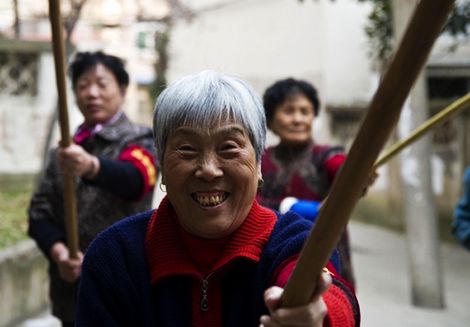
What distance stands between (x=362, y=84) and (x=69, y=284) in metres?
11.0

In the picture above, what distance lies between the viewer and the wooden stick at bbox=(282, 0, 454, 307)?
855mm

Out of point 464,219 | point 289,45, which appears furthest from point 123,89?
point 289,45

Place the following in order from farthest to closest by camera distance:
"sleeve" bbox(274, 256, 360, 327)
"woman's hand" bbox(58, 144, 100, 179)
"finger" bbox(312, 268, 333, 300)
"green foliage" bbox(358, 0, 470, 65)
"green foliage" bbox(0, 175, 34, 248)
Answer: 1. "green foliage" bbox(358, 0, 470, 65)
2. "green foliage" bbox(0, 175, 34, 248)
3. "woman's hand" bbox(58, 144, 100, 179)
4. "sleeve" bbox(274, 256, 360, 327)
5. "finger" bbox(312, 268, 333, 300)

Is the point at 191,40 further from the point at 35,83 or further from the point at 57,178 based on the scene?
the point at 57,178

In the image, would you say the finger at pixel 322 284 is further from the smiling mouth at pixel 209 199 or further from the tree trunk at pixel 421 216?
the tree trunk at pixel 421 216

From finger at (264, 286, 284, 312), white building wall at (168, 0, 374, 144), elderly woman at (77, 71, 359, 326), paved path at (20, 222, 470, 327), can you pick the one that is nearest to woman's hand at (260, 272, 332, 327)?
finger at (264, 286, 284, 312)

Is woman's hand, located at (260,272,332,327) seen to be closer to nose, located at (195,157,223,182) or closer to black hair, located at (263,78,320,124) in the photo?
nose, located at (195,157,223,182)

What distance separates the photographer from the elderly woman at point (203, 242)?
4.66ft

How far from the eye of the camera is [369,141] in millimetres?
931

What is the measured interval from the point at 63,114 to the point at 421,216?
4.42 metres

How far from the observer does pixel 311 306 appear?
110 cm

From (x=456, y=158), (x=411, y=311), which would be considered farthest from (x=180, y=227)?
(x=456, y=158)

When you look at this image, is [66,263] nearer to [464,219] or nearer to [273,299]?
[273,299]

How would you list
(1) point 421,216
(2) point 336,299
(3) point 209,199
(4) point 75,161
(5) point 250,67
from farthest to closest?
(5) point 250,67
(1) point 421,216
(4) point 75,161
(3) point 209,199
(2) point 336,299
